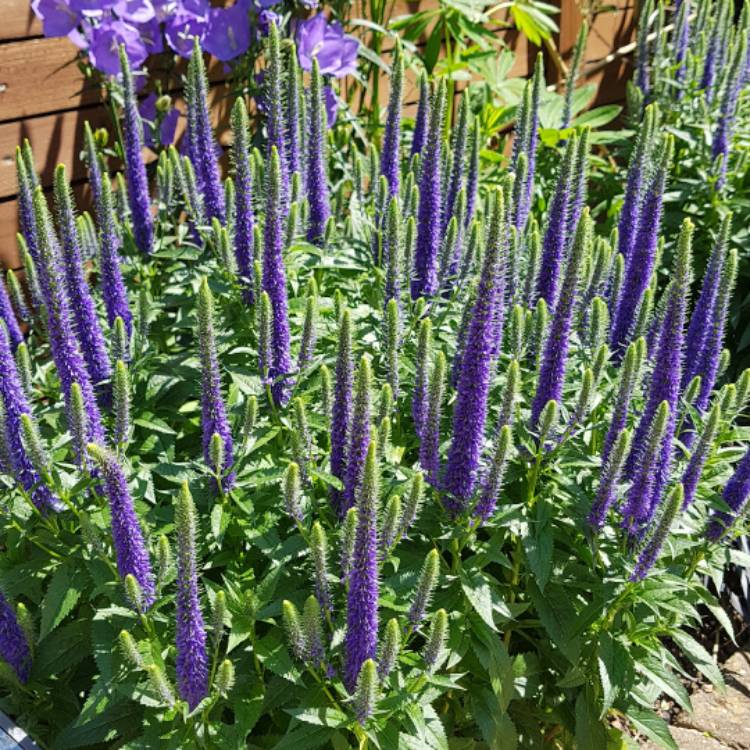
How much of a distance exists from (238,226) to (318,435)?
2.52 feet

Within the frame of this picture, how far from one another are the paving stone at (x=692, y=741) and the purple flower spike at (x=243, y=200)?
107 inches

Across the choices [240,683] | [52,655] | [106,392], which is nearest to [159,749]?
[240,683]

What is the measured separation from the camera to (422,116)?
12.1 feet

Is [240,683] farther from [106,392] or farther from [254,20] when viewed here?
[254,20]

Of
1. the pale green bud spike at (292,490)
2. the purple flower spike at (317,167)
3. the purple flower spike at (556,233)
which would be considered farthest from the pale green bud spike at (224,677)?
the purple flower spike at (317,167)

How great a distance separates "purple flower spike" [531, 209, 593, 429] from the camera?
2584 mm

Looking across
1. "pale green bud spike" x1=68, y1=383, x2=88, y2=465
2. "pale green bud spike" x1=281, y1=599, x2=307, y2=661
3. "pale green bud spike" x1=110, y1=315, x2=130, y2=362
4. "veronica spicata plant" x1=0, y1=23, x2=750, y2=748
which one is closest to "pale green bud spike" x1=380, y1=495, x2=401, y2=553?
"veronica spicata plant" x1=0, y1=23, x2=750, y2=748

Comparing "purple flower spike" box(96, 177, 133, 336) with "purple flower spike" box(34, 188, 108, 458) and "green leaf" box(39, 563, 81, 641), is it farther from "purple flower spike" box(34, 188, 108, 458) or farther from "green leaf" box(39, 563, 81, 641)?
"green leaf" box(39, 563, 81, 641)

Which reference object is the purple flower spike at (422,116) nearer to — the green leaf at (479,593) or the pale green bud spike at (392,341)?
the pale green bud spike at (392,341)

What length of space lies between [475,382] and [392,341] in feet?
1.03

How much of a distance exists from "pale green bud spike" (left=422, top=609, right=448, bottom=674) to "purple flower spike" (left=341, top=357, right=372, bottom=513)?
13.9 inches

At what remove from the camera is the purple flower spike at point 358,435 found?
7.20ft

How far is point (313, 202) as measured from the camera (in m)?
3.59

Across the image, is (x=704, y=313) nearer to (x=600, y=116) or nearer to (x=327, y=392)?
(x=327, y=392)
